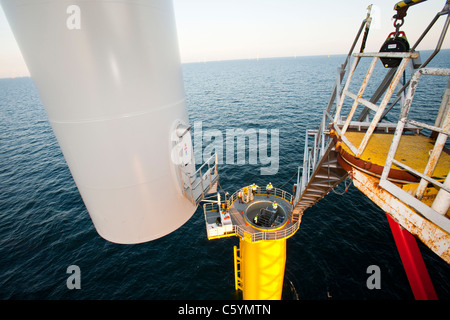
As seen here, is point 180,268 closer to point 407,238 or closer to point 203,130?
point 407,238

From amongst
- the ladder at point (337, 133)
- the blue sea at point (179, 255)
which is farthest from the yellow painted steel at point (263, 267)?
the ladder at point (337, 133)

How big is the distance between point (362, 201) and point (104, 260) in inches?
1168

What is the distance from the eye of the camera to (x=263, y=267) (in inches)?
535

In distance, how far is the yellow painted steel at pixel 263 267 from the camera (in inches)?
517

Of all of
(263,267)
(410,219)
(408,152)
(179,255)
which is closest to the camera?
(410,219)

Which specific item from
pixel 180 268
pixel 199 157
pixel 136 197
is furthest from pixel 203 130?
pixel 136 197

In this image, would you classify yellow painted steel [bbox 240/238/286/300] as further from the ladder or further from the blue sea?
the ladder

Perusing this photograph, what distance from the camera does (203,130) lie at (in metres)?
45.7

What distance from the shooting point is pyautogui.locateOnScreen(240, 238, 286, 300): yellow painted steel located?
517 inches

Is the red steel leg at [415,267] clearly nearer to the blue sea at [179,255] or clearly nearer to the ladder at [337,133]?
the ladder at [337,133]

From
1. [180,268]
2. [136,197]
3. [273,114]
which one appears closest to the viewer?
[136,197]

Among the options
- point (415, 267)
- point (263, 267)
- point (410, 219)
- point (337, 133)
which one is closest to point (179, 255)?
point (263, 267)

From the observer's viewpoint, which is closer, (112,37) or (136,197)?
(112,37)

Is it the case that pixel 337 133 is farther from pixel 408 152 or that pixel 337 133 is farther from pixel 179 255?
pixel 179 255
